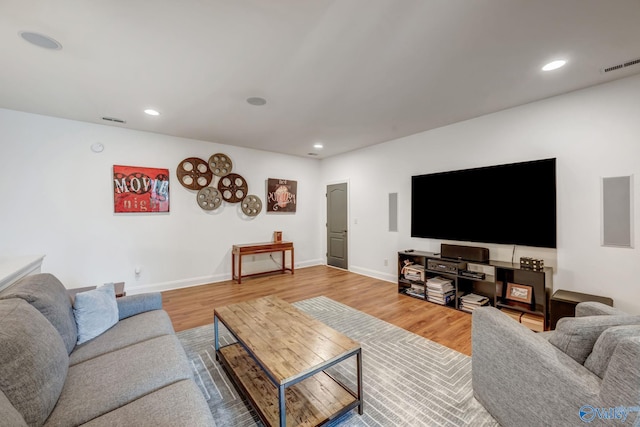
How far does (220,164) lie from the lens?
15.7ft

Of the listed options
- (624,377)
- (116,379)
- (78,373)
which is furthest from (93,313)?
(624,377)

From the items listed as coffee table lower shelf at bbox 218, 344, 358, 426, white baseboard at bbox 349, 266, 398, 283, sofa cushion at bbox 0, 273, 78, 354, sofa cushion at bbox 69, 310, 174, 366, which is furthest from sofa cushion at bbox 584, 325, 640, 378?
white baseboard at bbox 349, 266, 398, 283

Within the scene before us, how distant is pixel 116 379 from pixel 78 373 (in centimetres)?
26

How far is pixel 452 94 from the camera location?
9.30 ft

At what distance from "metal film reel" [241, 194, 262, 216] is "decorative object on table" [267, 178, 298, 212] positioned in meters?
0.25

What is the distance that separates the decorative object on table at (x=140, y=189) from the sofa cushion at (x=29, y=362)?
3.02 metres

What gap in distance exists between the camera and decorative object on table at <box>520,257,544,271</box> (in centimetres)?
281

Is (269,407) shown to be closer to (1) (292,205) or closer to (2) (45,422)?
(2) (45,422)

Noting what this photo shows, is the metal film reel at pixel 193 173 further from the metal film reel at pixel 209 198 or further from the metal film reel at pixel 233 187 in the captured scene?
the metal film reel at pixel 233 187

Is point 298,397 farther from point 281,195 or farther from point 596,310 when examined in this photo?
point 281,195

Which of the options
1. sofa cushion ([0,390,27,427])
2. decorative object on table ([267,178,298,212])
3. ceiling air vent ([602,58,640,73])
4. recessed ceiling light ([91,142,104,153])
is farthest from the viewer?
decorative object on table ([267,178,298,212])

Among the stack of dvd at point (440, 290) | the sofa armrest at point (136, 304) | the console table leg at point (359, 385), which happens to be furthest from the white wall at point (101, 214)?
the console table leg at point (359, 385)

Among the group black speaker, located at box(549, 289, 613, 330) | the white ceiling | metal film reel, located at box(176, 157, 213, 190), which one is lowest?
black speaker, located at box(549, 289, 613, 330)

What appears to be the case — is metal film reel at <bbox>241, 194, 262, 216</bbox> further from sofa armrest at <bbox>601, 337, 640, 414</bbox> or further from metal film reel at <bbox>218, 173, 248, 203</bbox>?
sofa armrest at <bbox>601, 337, 640, 414</bbox>
